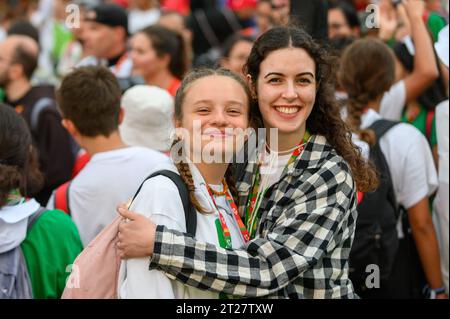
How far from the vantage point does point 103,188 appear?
3789 mm

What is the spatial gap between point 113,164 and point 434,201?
6.61 feet

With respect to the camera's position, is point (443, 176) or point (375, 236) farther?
point (443, 176)

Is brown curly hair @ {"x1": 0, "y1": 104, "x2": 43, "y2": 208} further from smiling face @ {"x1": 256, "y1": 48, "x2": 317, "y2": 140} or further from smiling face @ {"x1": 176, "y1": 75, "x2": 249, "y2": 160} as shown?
smiling face @ {"x1": 256, "y1": 48, "x2": 317, "y2": 140}

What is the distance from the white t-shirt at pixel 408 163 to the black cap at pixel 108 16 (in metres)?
3.42

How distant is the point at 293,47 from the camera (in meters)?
2.87

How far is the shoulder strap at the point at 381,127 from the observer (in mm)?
4305

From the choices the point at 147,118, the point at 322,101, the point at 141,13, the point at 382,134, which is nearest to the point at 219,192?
the point at 322,101

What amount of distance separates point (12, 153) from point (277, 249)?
1.31m

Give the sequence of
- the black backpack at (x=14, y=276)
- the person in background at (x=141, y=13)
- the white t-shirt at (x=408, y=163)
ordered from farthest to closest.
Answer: the person in background at (x=141, y=13) → the white t-shirt at (x=408, y=163) → the black backpack at (x=14, y=276)

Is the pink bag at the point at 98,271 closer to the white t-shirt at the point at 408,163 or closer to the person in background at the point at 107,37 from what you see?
the white t-shirt at the point at 408,163

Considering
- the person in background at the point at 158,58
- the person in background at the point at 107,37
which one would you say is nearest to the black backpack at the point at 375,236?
the person in background at the point at 158,58

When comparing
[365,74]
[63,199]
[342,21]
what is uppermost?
[342,21]

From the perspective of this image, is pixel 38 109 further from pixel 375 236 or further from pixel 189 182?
pixel 189 182

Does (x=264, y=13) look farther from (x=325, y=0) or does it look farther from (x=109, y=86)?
(x=109, y=86)
